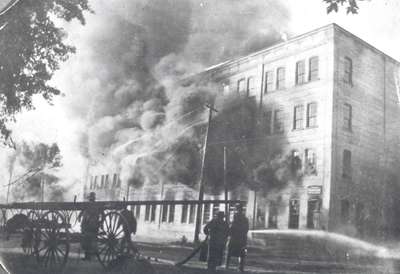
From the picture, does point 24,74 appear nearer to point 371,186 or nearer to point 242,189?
point 242,189

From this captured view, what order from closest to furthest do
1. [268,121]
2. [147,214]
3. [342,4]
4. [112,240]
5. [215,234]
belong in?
[342,4], [268,121], [215,234], [147,214], [112,240]

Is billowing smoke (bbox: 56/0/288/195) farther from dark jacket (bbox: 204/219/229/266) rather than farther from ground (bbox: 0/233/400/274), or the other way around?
ground (bbox: 0/233/400/274)

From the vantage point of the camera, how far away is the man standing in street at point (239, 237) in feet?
11.4

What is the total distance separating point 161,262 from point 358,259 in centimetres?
196

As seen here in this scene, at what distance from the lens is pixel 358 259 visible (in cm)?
366

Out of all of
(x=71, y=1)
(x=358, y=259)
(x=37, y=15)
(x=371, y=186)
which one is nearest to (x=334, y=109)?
(x=371, y=186)

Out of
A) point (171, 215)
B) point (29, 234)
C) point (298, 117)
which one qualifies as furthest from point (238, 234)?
point (29, 234)

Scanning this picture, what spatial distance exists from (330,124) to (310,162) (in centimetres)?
43

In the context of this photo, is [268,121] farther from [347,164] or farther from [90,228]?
[90,228]

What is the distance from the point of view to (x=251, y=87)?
162 inches

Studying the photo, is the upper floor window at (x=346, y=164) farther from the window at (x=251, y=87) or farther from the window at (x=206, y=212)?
the window at (x=206, y=212)

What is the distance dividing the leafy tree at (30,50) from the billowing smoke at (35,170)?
293 millimetres

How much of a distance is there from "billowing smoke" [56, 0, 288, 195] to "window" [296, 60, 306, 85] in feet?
1.35

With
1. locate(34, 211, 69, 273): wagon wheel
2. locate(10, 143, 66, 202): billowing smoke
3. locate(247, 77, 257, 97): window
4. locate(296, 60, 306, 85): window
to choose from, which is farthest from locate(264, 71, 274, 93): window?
locate(34, 211, 69, 273): wagon wheel
